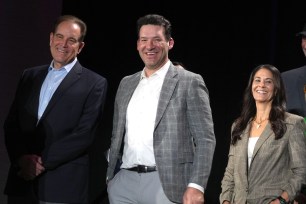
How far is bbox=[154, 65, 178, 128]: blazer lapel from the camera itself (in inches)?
104

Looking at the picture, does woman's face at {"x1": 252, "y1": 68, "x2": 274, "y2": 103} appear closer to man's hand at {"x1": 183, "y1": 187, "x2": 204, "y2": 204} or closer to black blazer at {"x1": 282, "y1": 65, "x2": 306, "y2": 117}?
black blazer at {"x1": 282, "y1": 65, "x2": 306, "y2": 117}

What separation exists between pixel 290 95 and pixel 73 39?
156 cm

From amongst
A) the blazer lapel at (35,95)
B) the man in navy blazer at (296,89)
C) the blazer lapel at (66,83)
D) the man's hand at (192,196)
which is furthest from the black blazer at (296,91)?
the blazer lapel at (35,95)

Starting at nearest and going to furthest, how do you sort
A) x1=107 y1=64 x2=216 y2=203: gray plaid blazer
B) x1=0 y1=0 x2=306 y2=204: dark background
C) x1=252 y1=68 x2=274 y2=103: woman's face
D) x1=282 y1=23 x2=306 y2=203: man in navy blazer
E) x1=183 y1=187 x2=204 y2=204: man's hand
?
x1=183 y1=187 x2=204 y2=204: man's hand < x1=107 y1=64 x2=216 y2=203: gray plaid blazer < x1=252 y1=68 x2=274 y2=103: woman's face < x1=282 y1=23 x2=306 y2=203: man in navy blazer < x1=0 y1=0 x2=306 y2=204: dark background

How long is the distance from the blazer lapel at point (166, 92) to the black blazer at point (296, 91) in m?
1.15

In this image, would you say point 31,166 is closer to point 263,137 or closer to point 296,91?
point 263,137

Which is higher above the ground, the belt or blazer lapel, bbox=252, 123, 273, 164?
blazer lapel, bbox=252, 123, 273, 164

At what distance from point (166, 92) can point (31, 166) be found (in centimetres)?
83

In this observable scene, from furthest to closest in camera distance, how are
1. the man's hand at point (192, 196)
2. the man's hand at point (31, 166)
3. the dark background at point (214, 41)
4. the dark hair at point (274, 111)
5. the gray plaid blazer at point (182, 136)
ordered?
1. the dark background at point (214, 41)
2. the dark hair at point (274, 111)
3. the man's hand at point (31, 166)
4. the gray plaid blazer at point (182, 136)
5. the man's hand at point (192, 196)

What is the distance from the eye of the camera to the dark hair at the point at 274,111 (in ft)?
9.86

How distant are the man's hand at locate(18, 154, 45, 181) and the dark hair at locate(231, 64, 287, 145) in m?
1.19

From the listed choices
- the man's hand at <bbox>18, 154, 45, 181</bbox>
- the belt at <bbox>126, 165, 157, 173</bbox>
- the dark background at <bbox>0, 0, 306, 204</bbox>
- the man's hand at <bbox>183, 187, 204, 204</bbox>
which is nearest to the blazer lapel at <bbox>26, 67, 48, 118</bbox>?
the man's hand at <bbox>18, 154, 45, 181</bbox>

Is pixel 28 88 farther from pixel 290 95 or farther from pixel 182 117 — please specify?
pixel 290 95

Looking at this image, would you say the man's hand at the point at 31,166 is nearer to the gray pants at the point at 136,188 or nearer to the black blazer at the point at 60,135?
the black blazer at the point at 60,135
